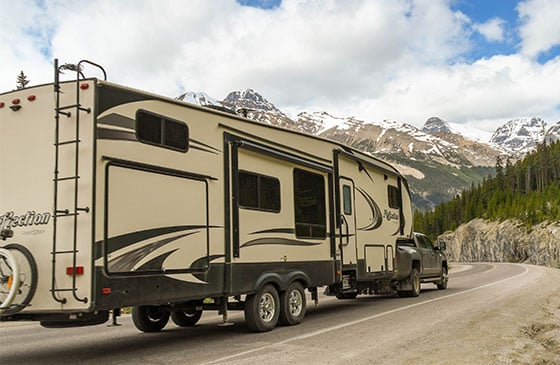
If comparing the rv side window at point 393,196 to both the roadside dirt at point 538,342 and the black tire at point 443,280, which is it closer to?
the roadside dirt at point 538,342

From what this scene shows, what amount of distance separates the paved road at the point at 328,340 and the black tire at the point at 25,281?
1.24 metres

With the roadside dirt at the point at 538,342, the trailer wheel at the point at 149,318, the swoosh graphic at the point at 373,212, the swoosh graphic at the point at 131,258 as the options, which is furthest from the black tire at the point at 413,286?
the swoosh graphic at the point at 131,258

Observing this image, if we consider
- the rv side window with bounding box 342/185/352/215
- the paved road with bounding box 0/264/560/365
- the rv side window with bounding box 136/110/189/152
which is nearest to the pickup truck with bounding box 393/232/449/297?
the paved road with bounding box 0/264/560/365

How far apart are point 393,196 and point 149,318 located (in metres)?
8.06

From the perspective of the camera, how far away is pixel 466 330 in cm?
1028

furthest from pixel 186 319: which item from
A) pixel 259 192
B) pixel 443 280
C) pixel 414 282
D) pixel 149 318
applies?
pixel 443 280

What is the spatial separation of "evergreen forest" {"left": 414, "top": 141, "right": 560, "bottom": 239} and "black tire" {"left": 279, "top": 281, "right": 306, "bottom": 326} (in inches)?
3898

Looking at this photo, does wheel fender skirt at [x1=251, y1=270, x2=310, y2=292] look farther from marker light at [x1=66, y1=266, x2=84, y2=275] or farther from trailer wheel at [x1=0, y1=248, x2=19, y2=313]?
trailer wheel at [x1=0, y1=248, x2=19, y2=313]

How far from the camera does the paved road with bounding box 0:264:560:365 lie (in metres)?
8.12

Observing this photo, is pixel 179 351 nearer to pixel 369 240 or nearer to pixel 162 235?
pixel 162 235

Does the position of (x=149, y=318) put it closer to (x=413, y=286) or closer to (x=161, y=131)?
(x=161, y=131)

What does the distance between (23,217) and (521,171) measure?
5420 inches

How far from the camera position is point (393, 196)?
647 inches

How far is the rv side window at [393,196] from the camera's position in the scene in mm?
16125
